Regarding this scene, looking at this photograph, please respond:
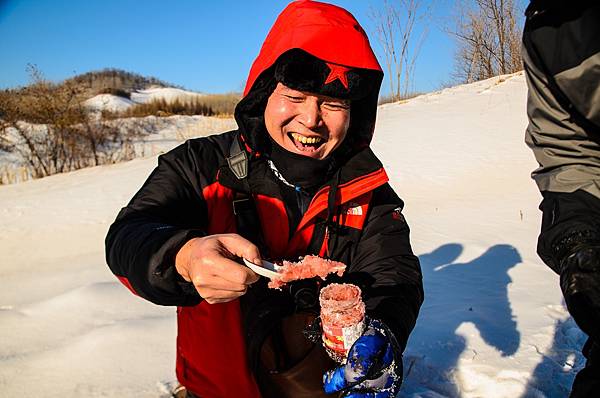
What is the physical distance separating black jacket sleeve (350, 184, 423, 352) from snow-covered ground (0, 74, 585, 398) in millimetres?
764

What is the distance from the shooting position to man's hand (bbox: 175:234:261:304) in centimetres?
119

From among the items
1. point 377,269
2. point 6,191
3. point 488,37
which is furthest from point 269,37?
point 488,37

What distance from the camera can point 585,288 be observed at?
1.22m

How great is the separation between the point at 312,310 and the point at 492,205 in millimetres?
5088

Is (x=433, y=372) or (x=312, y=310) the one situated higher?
(x=312, y=310)

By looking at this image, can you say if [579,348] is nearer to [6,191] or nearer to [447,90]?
[6,191]

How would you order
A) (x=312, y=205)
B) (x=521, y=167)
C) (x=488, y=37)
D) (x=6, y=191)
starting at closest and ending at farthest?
(x=312, y=205) < (x=521, y=167) < (x=6, y=191) < (x=488, y=37)

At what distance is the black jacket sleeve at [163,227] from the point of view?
1.33 m

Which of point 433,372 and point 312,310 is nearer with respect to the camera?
point 312,310

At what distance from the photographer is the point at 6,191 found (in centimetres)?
902

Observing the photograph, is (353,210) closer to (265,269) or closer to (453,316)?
(265,269)

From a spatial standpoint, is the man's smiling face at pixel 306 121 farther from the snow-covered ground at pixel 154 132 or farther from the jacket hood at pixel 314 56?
the snow-covered ground at pixel 154 132

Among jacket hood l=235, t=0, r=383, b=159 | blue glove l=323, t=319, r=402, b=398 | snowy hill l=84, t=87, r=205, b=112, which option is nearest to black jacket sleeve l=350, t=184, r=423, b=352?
blue glove l=323, t=319, r=402, b=398

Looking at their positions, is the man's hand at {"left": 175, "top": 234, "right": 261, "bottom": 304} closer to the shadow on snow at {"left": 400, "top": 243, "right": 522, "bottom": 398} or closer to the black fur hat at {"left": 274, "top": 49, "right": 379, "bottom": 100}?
the black fur hat at {"left": 274, "top": 49, "right": 379, "bottom": 100}
